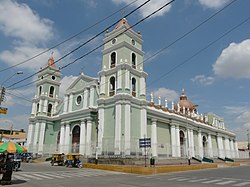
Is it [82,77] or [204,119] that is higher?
[82,77]

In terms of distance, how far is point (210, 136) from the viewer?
1964 inches

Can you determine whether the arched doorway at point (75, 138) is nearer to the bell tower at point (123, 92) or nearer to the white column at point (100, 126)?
the white column at point (100, 126)

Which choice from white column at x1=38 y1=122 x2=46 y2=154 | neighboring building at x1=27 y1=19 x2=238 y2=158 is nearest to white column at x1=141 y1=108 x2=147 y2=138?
neighboring building at x1=27 y1=19 x2=238 y2=158

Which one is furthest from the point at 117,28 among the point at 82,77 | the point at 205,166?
the point at 205,166

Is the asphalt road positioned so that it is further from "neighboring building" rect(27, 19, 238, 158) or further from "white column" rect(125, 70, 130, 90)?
"white column" rect(125, 70, 130, 90)

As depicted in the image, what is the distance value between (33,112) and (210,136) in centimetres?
3874

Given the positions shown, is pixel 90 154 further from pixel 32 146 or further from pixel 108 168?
pixel 32 146

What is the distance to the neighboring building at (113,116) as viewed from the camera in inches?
1117

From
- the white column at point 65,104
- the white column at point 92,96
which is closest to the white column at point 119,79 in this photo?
the white column at point 92,96

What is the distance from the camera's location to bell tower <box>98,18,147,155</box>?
90.4 ft

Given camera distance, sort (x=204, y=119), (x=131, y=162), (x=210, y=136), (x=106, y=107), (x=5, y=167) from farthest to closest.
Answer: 1. (x=204, y=119)
2. (x=210, y=136)
3. (x=106, y=107)
4. (x=131, y=162)
5. (x=5, y=167)

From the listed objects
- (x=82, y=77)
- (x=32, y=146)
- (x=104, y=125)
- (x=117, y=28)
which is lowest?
(x=32, y=146)

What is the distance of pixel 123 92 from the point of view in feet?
95.3

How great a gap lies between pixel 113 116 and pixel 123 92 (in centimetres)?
350
